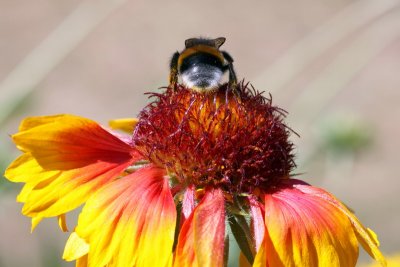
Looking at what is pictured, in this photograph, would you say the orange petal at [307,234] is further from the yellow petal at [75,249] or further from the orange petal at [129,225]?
the yellow petal at [75,249]

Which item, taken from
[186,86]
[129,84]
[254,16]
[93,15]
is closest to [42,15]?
[129,84]

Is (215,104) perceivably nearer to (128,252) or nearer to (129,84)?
(128,252)

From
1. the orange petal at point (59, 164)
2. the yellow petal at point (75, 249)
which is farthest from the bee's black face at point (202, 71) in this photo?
the yellow petal at point (75, 249)

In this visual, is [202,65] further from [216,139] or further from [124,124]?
[124,124]

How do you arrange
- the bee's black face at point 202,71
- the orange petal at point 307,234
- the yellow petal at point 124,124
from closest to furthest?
the orange petal at point 307,234 → the bee's black face at point 202,71 → the yellow petal at point 124,124

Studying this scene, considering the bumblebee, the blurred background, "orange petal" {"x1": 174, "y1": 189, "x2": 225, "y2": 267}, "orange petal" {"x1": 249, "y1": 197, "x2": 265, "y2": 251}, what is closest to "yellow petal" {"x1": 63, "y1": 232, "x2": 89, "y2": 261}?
"orange petal" {"x1": 174, "y1": 189, "x2": 225, "y2": 267}

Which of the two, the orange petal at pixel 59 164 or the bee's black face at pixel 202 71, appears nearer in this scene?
the orange petal at pixel 59 164

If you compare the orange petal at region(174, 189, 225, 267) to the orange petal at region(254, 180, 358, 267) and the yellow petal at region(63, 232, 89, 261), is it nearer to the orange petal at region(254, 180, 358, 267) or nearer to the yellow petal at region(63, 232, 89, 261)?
the orange petal at region(254, 180, 358, 267)
